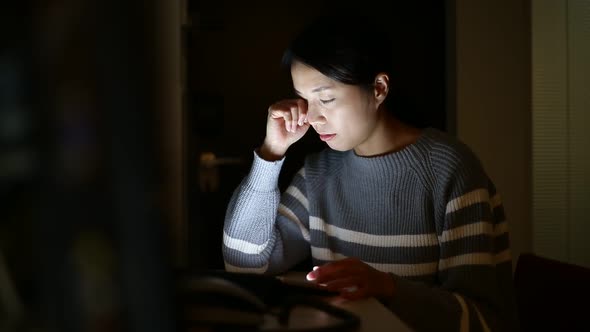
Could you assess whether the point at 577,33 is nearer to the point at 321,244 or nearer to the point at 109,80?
the point at 321,244

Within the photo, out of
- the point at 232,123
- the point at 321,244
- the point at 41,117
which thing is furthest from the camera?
the point at 232,123

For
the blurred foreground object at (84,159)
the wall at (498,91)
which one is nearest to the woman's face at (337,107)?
the wall at (498,91)

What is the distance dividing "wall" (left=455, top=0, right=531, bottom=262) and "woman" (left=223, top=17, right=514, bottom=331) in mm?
801

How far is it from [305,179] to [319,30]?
357mm

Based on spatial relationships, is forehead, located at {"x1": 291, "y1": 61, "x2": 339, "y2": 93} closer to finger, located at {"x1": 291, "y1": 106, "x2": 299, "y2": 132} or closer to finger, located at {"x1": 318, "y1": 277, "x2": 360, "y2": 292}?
finger, located at {"x1": 291, "y1": 106, "x2": 299, "y2": 132}

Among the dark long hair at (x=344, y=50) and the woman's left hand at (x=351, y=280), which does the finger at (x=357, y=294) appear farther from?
the dark long hair at (x=344, y=50)

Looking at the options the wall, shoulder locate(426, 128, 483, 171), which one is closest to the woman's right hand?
shoulder locate(426, 128, 483, 171)

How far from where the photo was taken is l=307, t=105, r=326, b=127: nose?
4.42 feet

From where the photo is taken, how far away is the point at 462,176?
122 centimetres

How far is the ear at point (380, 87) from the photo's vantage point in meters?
1.34

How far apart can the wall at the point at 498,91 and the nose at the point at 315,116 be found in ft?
3.10

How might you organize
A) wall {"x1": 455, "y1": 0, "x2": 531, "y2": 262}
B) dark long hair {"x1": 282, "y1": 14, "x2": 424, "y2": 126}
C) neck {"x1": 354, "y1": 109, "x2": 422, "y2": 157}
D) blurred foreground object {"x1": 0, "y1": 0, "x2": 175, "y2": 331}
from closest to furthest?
blurred foreground object {"x1": 0, "y1": 0, "x2": 175, "y2": 331} → dark long hair {"x1": 282, "y1": 14, "x2": 424, "y2": 126} → neck {"x1": 354, "y1": 109, "x2": 422, "y2": 157} → wall {"x1": 455, "y1": 0, "x2": 531, "y2": 262}

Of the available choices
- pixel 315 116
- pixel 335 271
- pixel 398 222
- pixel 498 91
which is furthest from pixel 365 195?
pixel 498 91

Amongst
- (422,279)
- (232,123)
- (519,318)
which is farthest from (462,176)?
(232,123)
